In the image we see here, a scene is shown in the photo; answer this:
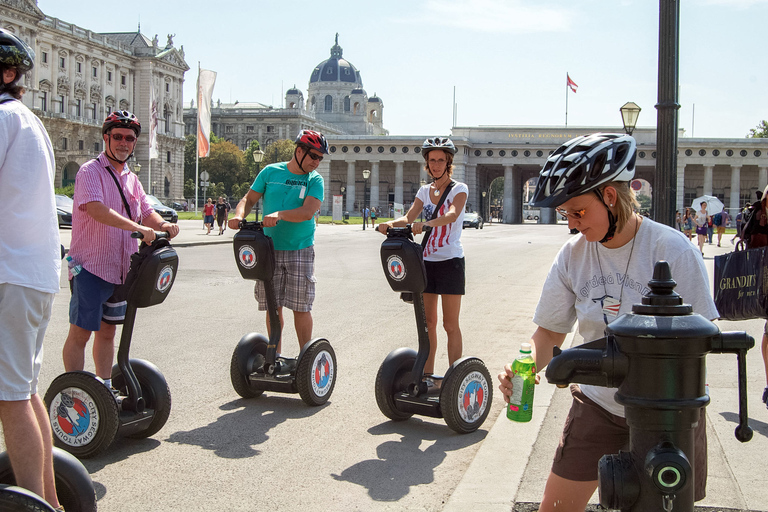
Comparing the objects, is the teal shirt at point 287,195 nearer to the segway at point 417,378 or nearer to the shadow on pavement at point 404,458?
the segway at point 417,378

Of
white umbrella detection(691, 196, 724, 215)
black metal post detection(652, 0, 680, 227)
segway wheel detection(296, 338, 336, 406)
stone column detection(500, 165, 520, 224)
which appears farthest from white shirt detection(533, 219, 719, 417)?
stone column detection(500, 165, 520, 224)

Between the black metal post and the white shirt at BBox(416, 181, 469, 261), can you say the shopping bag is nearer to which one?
the black metal post

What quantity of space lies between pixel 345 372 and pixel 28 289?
438 centimetres

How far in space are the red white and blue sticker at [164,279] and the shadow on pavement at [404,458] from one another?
1.46 meters

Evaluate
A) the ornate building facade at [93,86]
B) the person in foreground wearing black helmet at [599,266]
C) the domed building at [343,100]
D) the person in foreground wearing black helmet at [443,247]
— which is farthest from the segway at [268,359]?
the domed building at [343,100]

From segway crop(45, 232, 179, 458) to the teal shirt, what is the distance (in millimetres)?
1259

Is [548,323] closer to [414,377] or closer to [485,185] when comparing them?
[414,377]

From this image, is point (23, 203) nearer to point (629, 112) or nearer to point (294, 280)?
point (294, 280)

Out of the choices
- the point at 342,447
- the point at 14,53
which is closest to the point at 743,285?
the point at 342,447

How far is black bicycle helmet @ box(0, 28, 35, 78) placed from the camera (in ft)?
9.09

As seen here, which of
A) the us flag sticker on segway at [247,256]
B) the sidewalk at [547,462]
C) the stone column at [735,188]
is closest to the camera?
the sidewalk at [547,462]

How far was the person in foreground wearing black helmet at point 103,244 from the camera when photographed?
4.62m

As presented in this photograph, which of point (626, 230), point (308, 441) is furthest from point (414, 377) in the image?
point (626, 230)

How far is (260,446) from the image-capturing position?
4773mm
